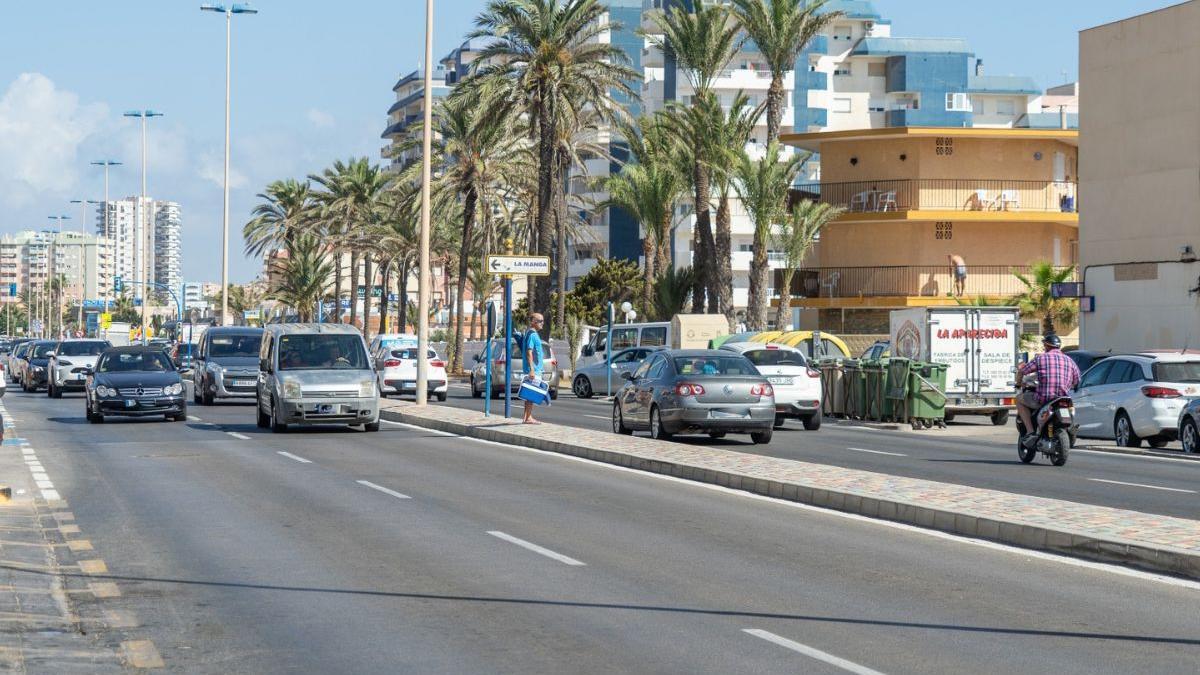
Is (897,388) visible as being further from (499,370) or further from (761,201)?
(761,201)

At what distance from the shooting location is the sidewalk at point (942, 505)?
41.2ft

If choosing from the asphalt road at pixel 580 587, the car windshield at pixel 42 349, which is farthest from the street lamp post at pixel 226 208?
the asphalt road at pixel 580 587

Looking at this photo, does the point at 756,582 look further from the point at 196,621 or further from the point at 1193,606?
the point at 196,621

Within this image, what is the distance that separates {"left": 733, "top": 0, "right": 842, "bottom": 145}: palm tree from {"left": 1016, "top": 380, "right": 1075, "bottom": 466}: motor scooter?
3717 centimetres

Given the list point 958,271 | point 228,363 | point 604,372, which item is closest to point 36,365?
point 228,363

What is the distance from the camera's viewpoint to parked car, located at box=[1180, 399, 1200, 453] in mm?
25703

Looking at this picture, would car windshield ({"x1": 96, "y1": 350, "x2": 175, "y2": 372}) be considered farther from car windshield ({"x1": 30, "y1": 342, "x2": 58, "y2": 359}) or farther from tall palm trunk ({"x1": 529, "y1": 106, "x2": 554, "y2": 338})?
tall palm trunk ({"x1": 529, "y1": 106, "x2": 554, "y2": 338})

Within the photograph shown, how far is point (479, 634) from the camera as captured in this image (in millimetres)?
9312

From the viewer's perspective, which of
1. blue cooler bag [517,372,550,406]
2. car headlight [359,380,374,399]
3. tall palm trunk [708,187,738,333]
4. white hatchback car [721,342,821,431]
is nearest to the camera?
blue cooler bag [517,372,550,406]

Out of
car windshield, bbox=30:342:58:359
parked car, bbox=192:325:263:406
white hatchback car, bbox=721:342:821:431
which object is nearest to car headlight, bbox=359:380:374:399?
white hatchback car, bbox=721:342:821:431

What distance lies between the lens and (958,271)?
59969mm

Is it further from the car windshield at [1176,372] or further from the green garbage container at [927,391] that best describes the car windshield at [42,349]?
the car windshield at [1176,372]

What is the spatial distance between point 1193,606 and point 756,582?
113 inches

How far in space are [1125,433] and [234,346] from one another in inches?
889
